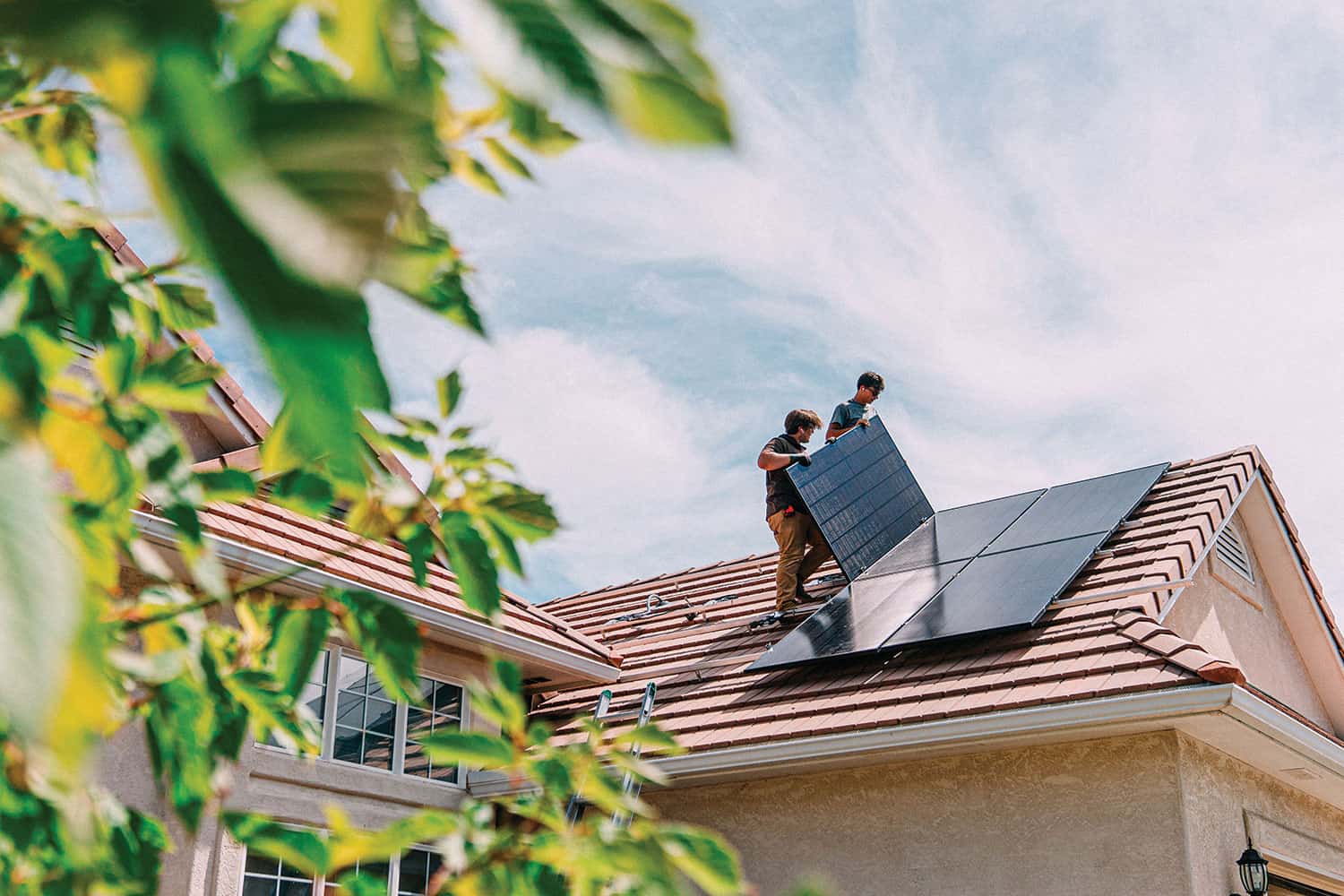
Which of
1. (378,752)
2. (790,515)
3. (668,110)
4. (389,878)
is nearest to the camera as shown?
(668,110)

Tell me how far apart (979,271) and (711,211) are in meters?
8.89

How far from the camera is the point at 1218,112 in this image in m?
9.23

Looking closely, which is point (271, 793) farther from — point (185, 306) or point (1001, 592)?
point (185, 306)

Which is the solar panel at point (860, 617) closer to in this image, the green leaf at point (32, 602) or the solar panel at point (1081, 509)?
the solar panel at point (1081, 509)

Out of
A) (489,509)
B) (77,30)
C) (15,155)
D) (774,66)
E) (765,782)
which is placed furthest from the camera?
(765,782)

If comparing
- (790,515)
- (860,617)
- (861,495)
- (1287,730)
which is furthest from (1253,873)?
(861,495)

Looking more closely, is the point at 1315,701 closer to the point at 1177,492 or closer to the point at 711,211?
the point at 1177,492

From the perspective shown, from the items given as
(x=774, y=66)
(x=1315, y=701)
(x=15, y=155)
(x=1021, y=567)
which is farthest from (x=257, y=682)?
(x=1315, y=701)

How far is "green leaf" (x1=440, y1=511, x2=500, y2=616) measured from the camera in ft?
5.10

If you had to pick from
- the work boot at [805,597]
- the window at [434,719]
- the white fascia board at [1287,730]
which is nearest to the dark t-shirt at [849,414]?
the work boot at [805,597]

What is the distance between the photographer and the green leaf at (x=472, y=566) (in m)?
1.55

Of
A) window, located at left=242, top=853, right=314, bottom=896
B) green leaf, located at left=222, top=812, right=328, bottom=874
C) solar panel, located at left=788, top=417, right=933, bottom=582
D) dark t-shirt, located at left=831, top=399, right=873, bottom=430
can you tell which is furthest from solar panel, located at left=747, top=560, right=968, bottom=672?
green leaf, located at left=222, top=812, right=328, bottom=874

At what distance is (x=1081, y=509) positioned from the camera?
9.75 meters

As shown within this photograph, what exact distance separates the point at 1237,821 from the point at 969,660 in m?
1.88
